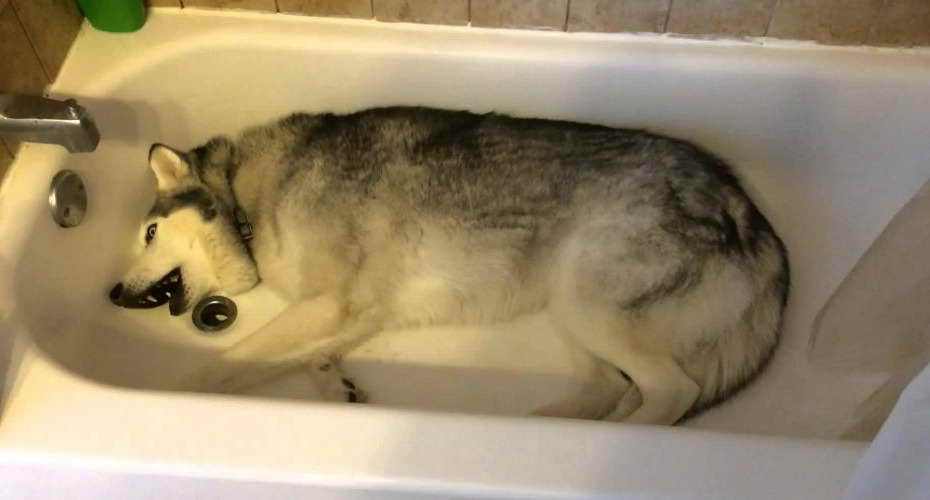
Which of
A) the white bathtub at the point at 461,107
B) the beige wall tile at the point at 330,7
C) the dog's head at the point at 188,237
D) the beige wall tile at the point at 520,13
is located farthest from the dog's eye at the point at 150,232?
the beige wall tile at the point at 520,13

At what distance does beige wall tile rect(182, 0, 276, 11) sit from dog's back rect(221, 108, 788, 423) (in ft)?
0.84

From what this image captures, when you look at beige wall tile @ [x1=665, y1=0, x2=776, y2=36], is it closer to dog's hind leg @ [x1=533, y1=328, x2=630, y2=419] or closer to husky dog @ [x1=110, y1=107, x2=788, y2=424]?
husky dog @ [x1=110, y1=107, x2=788, y2=424]

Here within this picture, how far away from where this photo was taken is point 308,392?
63.4 inches

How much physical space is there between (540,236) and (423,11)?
0.57 m

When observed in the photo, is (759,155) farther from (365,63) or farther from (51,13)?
(51,13)

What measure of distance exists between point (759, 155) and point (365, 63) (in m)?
0.94

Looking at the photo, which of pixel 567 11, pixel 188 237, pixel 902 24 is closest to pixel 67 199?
pixel 188 237

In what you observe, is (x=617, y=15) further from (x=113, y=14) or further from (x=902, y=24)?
(x=113, y=14)

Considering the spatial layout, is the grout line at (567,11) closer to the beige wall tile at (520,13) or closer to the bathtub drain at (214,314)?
the beige wall tile at (520,13)

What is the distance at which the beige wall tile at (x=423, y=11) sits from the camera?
1.66 meters

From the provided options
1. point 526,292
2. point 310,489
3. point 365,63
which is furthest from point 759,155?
point 310,489

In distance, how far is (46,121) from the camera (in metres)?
1.22

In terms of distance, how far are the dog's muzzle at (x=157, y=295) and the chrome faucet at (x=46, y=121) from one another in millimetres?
421

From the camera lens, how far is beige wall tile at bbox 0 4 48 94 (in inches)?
53.7
